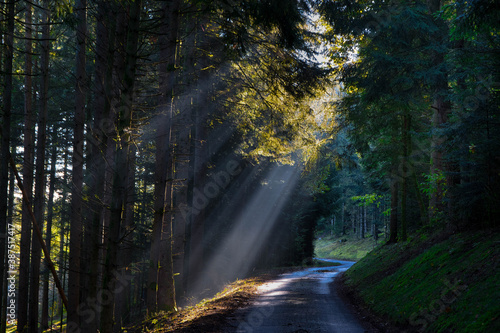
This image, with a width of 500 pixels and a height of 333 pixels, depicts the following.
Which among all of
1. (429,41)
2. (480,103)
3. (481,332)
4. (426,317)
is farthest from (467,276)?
(429,41)

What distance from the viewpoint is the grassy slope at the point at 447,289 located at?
5.54 meters

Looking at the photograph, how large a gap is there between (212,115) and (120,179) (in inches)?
328

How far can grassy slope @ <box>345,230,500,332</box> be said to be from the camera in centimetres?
554

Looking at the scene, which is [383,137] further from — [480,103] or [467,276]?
[467,276]

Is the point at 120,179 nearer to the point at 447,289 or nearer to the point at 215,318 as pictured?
the point at 215,318

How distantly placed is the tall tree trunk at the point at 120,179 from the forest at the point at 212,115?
0.08 feet

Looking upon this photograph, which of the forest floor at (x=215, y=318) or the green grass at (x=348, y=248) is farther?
the green grass at (x=348, y=248)

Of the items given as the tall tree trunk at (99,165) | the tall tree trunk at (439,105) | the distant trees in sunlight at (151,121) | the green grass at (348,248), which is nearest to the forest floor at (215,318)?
the distant trees in sunlight at (151,121)

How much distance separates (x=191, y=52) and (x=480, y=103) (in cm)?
878

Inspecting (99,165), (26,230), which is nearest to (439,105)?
(99,165)

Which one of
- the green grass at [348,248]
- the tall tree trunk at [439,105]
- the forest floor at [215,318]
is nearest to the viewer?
the forest floor at [215,318]

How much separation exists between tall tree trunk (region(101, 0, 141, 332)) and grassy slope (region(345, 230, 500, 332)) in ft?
18.4

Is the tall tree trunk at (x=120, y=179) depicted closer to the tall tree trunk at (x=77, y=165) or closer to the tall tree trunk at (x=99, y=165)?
the tall tree trunk at (x=99, y=165)

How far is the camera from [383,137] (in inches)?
656
